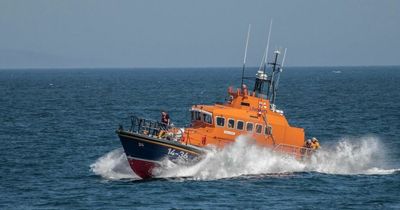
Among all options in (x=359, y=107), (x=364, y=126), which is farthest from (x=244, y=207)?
(x=359, y=107)

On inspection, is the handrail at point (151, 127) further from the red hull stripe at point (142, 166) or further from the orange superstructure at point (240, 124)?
the red hull stripe at point (142, 166)

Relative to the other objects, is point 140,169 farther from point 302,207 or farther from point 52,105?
point 52,105

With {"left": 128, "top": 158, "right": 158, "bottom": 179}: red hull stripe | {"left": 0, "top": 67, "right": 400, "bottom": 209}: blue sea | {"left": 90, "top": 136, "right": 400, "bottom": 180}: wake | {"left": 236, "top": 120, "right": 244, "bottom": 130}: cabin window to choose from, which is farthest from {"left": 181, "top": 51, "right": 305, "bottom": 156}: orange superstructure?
{"left": 128, "top": 158, "right": 158, "bottom": 179}: red hull stripe

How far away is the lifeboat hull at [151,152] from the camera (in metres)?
33.0

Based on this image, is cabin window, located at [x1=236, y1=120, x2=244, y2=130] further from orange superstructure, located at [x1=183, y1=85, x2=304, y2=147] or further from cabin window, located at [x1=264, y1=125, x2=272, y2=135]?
cabin window, located at [x1=264, y1=125, x2=272, y2=135]

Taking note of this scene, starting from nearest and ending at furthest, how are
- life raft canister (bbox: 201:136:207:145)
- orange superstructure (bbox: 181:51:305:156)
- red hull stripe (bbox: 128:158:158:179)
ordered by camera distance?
red hull stripe (bbox: 128:158:158:179) → life raft canister (bbox: 201:136:207:145) → orange superstructure (bbox: 181:51:305:156)

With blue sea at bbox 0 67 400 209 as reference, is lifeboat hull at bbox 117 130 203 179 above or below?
above

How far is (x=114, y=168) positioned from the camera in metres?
36.2

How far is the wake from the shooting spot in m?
33.9

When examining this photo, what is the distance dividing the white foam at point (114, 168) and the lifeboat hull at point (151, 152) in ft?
4.06

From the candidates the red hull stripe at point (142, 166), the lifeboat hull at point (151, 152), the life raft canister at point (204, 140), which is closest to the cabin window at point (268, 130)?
the life raft canister at point (204, 140)

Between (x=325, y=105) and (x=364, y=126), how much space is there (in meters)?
23.0

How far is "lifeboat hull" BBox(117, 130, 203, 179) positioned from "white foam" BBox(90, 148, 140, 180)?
48.7 inches

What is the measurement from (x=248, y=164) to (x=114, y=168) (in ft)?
21.5
